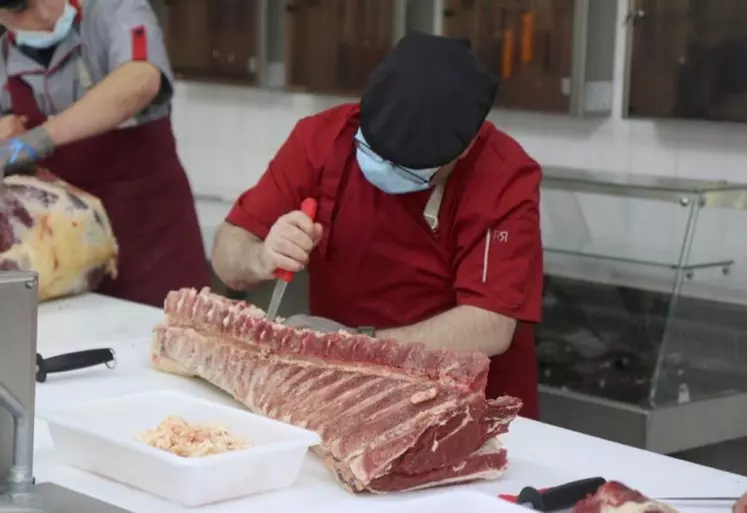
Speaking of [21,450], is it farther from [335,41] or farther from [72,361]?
[335,41]

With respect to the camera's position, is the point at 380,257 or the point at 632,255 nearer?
the point at 380,257

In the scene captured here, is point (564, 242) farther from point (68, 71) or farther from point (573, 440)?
point (573, 440)

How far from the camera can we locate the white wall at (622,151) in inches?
162

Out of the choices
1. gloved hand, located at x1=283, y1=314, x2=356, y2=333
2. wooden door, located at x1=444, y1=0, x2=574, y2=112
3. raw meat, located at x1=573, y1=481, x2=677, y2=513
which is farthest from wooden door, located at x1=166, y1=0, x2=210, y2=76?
raw meat, located at x1=573, y1=481, x2=677, y2=513

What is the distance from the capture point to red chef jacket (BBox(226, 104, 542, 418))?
106 inches

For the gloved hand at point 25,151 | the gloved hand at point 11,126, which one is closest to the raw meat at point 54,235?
the gloved hand at point 25,151

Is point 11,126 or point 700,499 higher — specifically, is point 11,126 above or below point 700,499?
above

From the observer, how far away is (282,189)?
9.57ft

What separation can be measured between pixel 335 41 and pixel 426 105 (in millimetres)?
2792

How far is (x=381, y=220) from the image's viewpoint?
9.23ft

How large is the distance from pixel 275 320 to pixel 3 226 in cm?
100

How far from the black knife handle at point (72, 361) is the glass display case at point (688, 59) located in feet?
7.91

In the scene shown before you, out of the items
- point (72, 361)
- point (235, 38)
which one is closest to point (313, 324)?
point (72, 361)

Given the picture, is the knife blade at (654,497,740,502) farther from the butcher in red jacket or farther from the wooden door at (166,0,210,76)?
the wooden door at (166,0,210,76)
